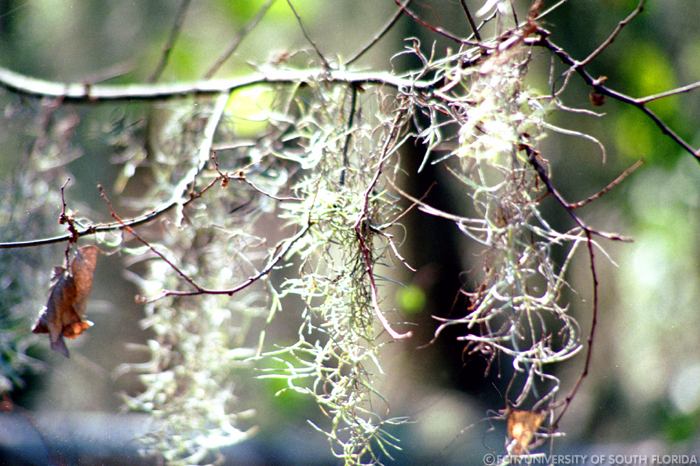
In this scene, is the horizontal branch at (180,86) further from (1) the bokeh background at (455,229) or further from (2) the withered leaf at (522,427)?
(1) the bokeh background at (455,229)

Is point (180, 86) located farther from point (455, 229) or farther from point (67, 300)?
point (455, 229)

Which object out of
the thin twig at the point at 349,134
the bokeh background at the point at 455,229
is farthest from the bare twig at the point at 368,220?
the bokeh background at the point at 455,229

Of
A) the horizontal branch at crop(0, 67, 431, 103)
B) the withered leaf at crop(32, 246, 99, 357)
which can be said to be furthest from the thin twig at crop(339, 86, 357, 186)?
the withered leaf at crop(32, 246, 99, 357)

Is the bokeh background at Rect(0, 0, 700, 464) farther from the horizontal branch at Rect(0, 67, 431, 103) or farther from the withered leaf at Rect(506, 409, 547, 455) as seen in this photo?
the withered leaf at Rect(506, 409, 547, 455)

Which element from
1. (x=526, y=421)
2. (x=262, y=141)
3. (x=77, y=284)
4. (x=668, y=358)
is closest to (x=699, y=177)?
(x=668, y=358)

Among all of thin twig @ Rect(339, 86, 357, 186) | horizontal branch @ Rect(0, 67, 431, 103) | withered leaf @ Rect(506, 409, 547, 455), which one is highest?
horizontal branch @ Rect(0, 67, 431, 103)

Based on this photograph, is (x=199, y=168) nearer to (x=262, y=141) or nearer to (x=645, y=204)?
(x=262, y=141)
